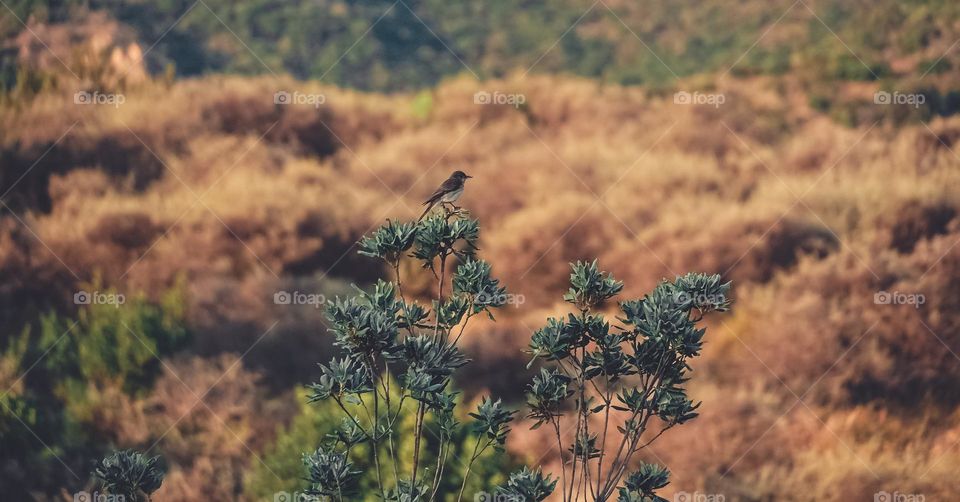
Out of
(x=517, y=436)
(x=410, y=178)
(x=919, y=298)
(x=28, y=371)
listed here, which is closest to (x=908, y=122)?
(x=919, y=298)

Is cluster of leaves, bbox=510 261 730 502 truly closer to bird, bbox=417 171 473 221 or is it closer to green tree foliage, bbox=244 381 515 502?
bird, bbox=417 171 473 221

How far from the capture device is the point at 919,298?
514 inches

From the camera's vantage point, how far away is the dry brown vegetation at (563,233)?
440 inches

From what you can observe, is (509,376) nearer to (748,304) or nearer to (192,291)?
(748,304)

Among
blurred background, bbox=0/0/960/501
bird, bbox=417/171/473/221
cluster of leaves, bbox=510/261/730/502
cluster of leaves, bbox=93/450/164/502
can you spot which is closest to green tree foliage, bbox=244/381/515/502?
blurred background, bbox=0/0/960/501

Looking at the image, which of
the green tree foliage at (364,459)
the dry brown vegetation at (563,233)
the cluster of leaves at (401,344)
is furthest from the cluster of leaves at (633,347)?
the dry brown vegetation at (563,233)

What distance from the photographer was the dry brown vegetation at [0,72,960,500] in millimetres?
11180

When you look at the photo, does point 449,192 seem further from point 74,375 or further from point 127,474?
point 74,375

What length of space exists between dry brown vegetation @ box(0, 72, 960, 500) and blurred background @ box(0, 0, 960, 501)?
1.8 inches

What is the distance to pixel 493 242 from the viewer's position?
15477 mm

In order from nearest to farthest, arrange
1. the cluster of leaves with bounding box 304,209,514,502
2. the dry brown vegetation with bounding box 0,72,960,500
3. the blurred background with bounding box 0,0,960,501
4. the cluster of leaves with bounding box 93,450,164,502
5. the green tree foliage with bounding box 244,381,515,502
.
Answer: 1. the cluster of leaves with bounding box 304,209,514,502
2. the cluster of leaves with bounding box 93,450,164,502
3. the green tree foliage with bounding box 244,381,515,502
4. the blurred background with bounding box 0,0,960,501
5. the dry brown vegetation with bounding box 0,72,960,500

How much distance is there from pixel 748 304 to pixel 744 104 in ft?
32.9

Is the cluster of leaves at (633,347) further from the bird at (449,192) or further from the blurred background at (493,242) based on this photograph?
the blurred background at (493,242)

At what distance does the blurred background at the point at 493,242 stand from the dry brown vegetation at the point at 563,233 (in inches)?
1.8
